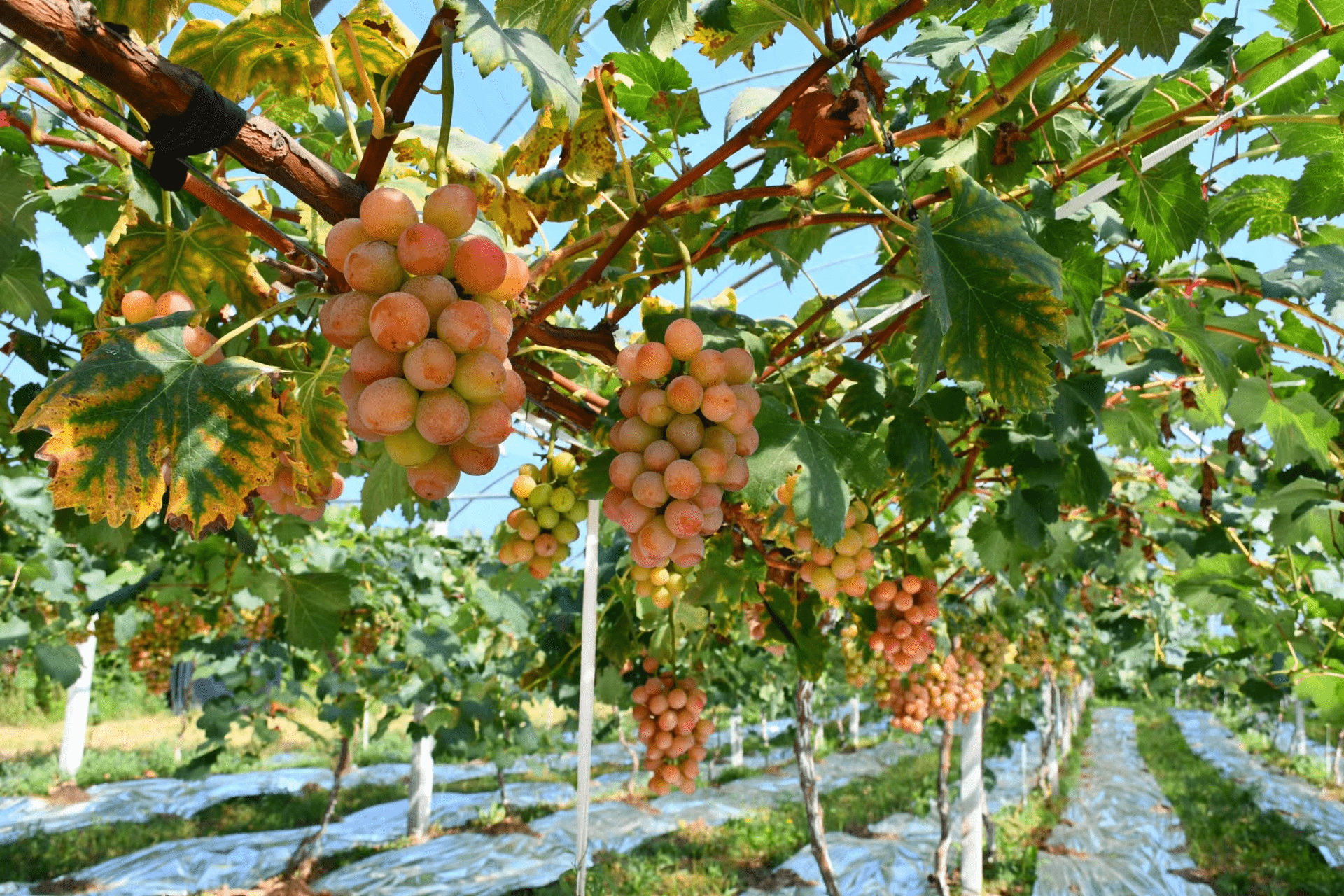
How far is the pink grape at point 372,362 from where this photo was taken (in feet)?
2.31

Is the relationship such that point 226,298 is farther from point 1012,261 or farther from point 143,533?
point 143,533

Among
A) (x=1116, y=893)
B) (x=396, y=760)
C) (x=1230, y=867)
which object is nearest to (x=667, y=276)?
(x=1116, y=893)

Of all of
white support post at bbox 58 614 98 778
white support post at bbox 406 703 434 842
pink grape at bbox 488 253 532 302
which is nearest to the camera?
pink grape at bbox 488 253 532 302

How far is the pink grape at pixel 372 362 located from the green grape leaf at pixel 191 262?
70cm

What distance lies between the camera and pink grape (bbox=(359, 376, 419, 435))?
69 cm

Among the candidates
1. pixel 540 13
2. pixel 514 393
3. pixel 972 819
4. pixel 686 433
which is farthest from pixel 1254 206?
pixel 972 819

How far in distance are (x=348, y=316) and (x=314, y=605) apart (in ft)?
4.89

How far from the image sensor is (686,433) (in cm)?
100

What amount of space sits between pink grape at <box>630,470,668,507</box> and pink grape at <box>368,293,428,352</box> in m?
0.38

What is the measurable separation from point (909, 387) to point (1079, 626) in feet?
32.1

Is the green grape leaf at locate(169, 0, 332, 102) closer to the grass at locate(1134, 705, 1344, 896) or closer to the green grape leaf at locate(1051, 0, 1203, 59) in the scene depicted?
the green grape leaf at locate(1051, 0, 1203, 59)

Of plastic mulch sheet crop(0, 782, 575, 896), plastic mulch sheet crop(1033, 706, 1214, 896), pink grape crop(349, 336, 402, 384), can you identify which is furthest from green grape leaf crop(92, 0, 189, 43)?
plastic mulch sheet crop(1033, 706, 1214, 896)

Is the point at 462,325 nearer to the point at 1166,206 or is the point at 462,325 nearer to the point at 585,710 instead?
the point at 585,710

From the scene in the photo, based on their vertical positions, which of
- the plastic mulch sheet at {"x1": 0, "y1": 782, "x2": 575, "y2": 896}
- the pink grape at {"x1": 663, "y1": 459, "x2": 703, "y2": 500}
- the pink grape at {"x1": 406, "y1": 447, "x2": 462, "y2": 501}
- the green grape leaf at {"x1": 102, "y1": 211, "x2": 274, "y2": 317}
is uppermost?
the green grape leaf at {"x1": 102, "y1": 211, "x2": 274, "y2": 317}
